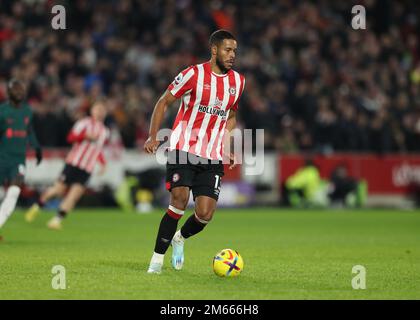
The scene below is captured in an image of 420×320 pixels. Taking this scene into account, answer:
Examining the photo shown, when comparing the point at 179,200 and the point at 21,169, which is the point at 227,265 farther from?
the point at 21,169

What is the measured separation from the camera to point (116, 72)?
23.4 m

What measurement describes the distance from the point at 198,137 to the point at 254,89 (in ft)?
50.3

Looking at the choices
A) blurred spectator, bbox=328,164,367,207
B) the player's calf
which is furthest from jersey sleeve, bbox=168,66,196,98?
blurred spectator, bbox=328,164,367,207

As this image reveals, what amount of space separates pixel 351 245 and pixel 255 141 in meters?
10.1

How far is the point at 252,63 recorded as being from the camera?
972 inches

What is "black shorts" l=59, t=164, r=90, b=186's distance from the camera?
1587cm

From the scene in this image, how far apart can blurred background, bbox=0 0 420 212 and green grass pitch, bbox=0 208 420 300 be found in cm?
309

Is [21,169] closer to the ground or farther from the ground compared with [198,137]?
closer to the ground

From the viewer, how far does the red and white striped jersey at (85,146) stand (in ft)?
52.2

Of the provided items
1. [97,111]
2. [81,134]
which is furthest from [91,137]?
[97,111]

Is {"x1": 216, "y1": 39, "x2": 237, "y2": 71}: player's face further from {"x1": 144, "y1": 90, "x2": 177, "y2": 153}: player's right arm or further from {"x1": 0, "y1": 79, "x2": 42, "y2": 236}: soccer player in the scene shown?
{"x1": 0, "y1": 79, "x2": 42, "y2": 236}: soccer player

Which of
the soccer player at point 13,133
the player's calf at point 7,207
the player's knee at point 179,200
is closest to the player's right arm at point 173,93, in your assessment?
the player's knee at point 179,200
